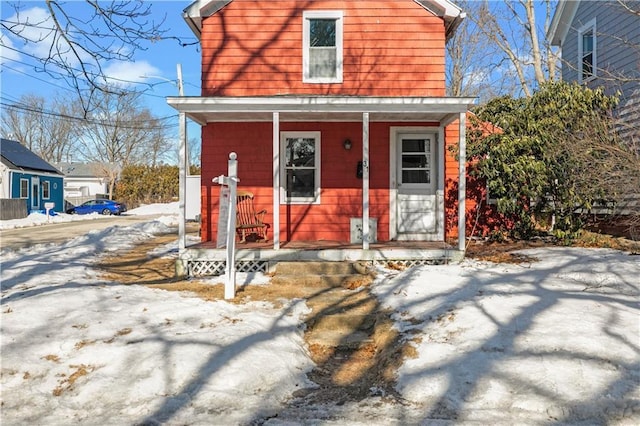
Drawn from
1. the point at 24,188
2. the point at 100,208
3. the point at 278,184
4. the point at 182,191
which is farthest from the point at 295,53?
the point at 100,208

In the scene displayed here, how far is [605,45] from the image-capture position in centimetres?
1244

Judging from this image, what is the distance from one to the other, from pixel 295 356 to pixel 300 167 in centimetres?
568

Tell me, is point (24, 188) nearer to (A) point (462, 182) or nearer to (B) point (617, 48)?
(A) point (462, 182)

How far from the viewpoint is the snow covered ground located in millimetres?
3174

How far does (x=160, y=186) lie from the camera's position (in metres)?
43.7

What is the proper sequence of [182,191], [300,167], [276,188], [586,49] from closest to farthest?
[276,188]
[182,191]
[300,167]
[586,49]

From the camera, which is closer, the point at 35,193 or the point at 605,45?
the point at 605,45

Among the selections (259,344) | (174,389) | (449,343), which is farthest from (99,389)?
(449,343)

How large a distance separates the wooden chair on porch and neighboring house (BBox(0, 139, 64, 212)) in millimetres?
25456

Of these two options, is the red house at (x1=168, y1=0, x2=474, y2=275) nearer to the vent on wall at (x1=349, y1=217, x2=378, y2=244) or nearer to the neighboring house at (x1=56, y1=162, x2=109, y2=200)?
the vent on wall at (x1=349, y1=217, x2=378, y2=244)

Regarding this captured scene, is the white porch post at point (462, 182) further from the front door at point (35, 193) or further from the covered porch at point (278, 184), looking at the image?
the front door at point (35, 193)

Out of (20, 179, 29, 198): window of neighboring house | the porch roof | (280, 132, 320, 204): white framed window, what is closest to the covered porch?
the porch roof

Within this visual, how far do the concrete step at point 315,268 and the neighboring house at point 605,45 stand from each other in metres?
6.33

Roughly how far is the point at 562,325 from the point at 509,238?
6.01 metres
